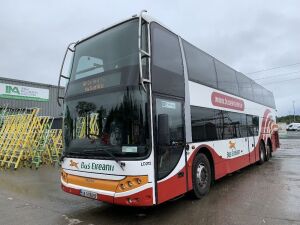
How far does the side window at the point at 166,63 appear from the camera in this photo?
5657mm

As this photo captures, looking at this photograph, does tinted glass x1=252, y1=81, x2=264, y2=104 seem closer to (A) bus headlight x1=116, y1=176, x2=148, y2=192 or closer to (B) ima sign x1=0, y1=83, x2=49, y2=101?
(A) bus headlight x1=116, y1=176, x2=148, y2=192

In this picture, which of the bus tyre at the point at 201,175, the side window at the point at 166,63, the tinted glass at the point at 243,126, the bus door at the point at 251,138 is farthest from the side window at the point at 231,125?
→ the side window at the point at 166,63

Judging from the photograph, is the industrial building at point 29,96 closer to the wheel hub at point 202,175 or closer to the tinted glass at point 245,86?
the tinted glass at point 245,86

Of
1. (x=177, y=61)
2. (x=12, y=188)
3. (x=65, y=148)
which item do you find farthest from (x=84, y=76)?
(x=12, y=188)

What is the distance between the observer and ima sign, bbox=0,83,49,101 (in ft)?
71.4

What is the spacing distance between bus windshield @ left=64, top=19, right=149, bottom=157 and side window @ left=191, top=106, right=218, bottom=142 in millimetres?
2025

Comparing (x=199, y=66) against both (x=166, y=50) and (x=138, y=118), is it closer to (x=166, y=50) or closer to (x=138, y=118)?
(x=166, y=50)

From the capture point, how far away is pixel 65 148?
6242 millimetres

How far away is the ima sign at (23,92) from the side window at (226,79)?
58.2 ft

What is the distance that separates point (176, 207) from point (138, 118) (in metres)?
2.39

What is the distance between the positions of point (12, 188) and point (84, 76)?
455 centimetres

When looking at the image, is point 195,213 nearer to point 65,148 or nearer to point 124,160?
point 124,160

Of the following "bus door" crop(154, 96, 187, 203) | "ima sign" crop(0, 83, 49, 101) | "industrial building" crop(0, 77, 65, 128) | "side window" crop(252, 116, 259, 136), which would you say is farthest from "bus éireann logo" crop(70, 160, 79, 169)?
"ima sign" crop(0, 83, 49, 101)

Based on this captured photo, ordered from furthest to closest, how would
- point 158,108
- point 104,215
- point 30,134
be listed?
point 30,134 < point 104,215 < point 158,108
